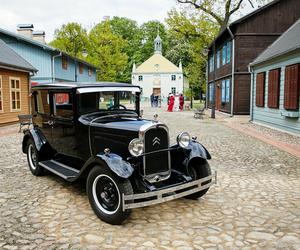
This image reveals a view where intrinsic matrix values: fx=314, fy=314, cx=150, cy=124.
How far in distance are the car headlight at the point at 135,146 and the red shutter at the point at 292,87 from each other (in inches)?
366

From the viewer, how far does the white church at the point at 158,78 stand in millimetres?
59969

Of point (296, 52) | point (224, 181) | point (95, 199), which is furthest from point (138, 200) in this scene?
point (296, 52)

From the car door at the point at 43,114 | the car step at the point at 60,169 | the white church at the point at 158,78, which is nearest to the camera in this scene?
the car step at the point at 60,169

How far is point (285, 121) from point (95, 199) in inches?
419

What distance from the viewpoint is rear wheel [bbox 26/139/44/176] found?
6.20 m

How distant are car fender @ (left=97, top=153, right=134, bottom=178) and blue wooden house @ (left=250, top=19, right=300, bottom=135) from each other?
372 inches

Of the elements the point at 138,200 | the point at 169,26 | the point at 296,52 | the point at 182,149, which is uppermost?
the point at 169,26

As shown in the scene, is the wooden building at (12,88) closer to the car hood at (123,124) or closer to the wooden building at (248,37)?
the car hood at (123,124)

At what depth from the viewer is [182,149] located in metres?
4.77

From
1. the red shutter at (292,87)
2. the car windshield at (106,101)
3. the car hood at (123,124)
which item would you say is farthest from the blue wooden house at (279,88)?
the car hood at (123,124)

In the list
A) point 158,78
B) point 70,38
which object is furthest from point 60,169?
point 158,78

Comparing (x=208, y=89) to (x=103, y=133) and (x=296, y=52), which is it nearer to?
(x=296, y=52)

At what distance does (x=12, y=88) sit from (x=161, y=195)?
49.5 feet

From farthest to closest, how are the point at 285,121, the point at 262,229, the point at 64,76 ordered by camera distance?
the point at 64,76 < the point at 285,121 < the point at 262,229
